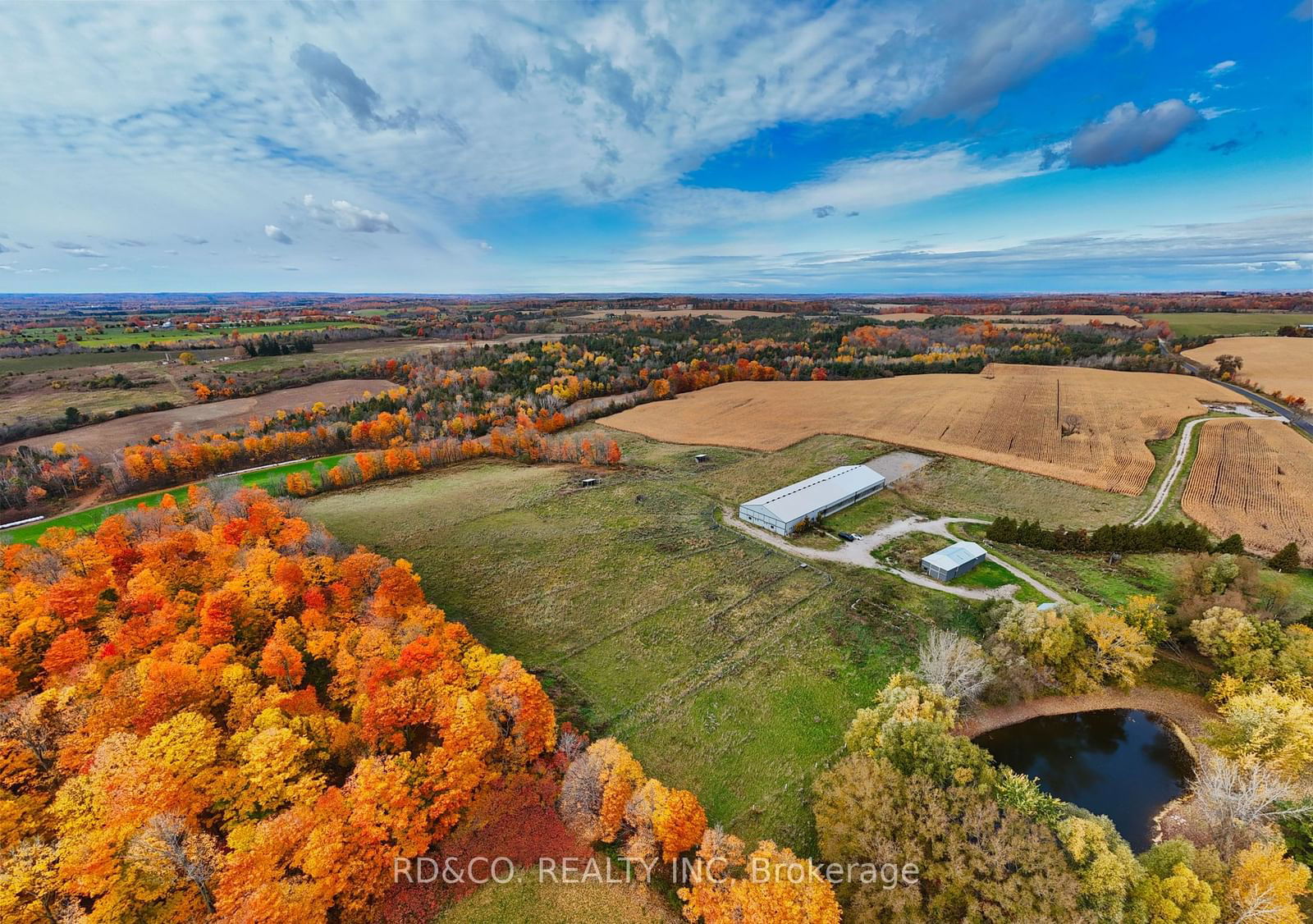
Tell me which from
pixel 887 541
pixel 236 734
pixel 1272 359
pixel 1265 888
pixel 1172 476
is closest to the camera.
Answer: pixel 1265 888

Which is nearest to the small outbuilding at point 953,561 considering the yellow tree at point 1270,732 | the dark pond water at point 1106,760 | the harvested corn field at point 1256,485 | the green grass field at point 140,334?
the dark pond water at point 1106,760

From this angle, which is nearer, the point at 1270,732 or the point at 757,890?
A: the point at 757,890

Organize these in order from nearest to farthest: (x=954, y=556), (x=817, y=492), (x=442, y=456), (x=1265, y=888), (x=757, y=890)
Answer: (x=1265, y=888), (x=757, y=890), (x=954, y=556), (x=817, y=492), (x=442, y=456)

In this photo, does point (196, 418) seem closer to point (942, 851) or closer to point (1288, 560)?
point (942, 851)

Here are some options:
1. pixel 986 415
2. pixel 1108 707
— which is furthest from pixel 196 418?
pixel 986 415

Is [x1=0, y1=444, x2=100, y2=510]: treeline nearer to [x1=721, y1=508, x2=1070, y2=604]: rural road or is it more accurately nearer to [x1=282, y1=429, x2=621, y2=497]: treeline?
[x1=282, y1=429, x2=621, y2=497]: treeline

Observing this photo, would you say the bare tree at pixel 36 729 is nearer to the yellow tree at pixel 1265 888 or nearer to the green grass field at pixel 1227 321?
the yellow tree at pixel 1265 888

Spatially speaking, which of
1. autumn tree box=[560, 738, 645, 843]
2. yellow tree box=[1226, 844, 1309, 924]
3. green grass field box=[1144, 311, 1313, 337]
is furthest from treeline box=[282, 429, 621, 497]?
green grass field box=[1144, 311, 1313, 337]
